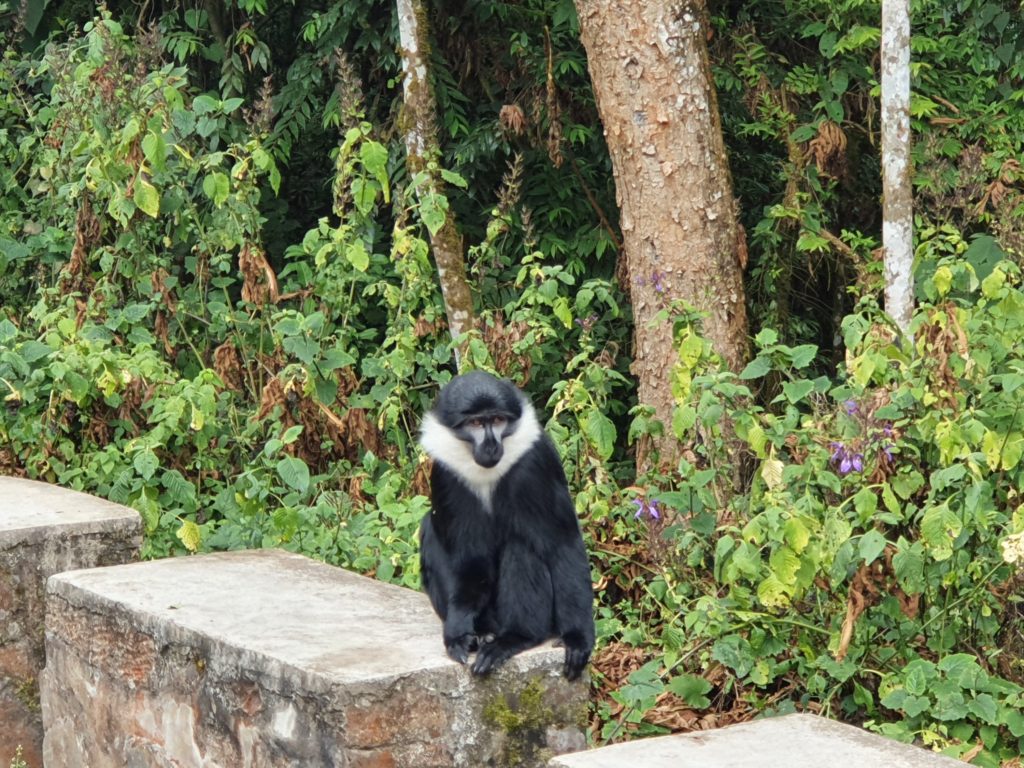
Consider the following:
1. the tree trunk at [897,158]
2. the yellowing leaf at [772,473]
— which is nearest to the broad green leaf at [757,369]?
the yellowing leaf at [772,473]

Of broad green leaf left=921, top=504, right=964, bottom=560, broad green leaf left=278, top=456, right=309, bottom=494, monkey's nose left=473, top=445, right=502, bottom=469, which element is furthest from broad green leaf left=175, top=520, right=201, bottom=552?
broad green leaf left=921, top=504, right=964, bottom=560

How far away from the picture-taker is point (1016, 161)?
311 inches

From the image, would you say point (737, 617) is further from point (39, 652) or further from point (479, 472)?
point (39, 652)

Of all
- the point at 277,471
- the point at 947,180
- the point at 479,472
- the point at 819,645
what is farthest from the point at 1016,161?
the point at 479,472

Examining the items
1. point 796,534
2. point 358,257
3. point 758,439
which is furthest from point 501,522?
point 358,257

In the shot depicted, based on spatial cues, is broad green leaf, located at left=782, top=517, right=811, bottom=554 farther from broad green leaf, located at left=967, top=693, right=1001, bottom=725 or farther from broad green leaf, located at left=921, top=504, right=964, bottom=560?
broad green leaf, located at left=967, top=693, right=1001, bottom=725

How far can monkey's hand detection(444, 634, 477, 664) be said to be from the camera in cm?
391

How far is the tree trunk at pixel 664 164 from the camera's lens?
23.4ft

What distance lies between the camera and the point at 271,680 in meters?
3.93

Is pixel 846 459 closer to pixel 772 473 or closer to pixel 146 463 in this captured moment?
pixel 772 473

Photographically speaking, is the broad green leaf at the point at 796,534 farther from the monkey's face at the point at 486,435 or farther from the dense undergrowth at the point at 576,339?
the monkey's face at the point at 486,435

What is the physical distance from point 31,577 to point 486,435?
2.04 m

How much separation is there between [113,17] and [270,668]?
7.53 meters

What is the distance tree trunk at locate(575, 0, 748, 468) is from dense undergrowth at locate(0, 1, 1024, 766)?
0.49m
